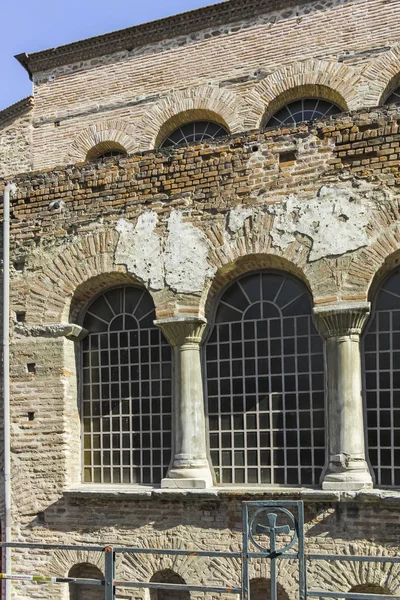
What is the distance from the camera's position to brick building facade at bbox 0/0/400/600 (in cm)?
754

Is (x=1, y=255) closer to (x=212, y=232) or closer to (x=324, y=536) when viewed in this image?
(x=212, y=232)

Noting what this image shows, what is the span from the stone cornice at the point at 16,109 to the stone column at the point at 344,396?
1100 cm

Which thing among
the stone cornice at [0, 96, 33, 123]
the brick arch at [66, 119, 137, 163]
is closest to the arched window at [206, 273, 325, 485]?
the brick arch at [66, 119, 137, 163]

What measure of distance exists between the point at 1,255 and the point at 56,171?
1369 millimetres

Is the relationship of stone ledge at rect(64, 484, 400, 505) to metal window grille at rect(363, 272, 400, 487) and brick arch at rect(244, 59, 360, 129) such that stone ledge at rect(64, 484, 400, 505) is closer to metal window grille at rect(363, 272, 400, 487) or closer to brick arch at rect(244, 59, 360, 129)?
metal window grille at rect(363, 272, 400, 487)

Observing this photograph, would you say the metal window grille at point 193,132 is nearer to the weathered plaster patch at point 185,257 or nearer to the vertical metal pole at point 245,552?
the weathered plaster patch at point 185,257

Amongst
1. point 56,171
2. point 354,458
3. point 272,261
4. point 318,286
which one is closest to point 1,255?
point 56,171

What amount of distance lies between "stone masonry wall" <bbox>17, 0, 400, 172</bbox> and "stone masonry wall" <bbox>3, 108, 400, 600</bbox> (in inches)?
228

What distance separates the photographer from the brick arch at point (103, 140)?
15.1m

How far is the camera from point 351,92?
1332 cm

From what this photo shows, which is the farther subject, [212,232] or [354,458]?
[212,232]

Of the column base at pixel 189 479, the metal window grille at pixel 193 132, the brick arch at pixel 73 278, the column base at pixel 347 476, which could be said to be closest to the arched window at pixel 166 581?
the column base at pixel 189 479

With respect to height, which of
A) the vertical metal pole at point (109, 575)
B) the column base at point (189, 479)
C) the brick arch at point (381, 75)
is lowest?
the vertical metal pole at point (109, 575)

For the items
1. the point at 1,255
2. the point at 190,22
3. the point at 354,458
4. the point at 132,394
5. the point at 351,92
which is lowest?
the point at 354,458
